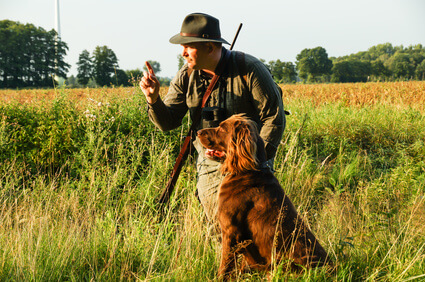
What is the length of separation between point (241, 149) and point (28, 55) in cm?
9791

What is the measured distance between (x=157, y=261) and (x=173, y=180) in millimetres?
979

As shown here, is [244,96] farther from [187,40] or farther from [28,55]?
[28,55]

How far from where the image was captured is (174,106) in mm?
3758

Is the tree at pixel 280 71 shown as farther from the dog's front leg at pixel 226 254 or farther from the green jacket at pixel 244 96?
the dog's front leg at pixel 226 254

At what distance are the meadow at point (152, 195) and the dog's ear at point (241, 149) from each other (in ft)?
2.24

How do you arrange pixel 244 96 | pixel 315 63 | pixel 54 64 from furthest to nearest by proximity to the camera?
pixel 315 63, pixel 54 64, pixel 244 96

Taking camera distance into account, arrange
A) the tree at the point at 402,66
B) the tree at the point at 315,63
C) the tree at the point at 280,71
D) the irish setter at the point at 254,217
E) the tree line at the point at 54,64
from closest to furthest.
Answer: the irish setter at the point at 254,217 → the tree at the point at 280,71 → the tree line at the point at 54,64 → the tree at the point at 402,66 → the tree at the point at 315,63

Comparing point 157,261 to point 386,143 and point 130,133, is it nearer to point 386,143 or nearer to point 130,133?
point 130,133

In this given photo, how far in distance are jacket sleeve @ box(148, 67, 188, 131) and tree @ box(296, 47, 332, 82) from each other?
113753 mm

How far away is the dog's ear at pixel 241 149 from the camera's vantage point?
266 centimetres

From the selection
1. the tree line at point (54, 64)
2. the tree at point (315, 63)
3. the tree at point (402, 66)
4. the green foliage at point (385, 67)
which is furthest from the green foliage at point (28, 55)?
the tree at point (402, 66)

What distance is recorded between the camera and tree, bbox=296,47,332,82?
113m

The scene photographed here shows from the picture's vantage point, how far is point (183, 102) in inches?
148

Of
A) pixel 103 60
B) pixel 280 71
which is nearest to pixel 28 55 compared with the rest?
pixel 103 60
